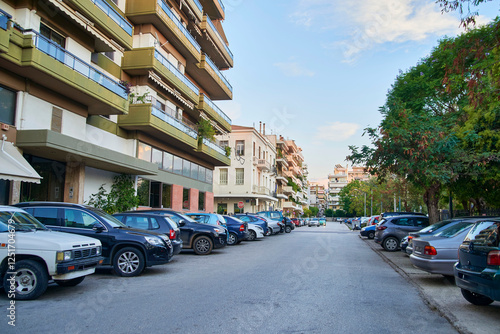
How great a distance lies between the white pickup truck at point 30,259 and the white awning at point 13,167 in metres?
5.86

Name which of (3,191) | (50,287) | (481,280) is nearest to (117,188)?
(3,191)

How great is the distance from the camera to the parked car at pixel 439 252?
919cm

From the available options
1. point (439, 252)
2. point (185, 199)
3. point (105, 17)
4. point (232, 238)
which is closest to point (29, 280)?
point (439, 252)

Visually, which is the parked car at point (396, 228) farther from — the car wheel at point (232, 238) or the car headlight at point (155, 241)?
the car headlight at point (155, 241)

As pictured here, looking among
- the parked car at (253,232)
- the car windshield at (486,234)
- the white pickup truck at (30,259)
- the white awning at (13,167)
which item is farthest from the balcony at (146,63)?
the car windshield at (486,234)

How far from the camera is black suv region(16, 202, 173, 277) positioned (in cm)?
990

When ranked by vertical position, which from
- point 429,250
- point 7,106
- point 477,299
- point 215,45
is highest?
point 215,45

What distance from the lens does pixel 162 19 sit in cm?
2417

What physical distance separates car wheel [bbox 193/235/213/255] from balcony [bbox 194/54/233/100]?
1860cm

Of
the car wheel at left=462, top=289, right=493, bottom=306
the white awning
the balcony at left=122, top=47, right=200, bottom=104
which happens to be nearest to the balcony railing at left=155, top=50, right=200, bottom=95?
the balcony at left=122, top=47, right=200, bottom=104

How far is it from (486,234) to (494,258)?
0.73 meters

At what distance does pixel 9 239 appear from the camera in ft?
23.3

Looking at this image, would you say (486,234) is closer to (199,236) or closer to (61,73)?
(199,236)

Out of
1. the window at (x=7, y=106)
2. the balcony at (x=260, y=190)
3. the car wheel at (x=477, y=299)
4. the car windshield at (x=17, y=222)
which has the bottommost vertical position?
the car wheel at (x=477, y=299)
